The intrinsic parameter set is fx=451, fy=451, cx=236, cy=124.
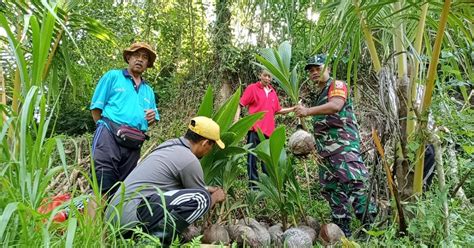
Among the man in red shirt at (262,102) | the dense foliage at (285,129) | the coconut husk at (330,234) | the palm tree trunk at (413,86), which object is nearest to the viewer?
the dense foliage at (285,129)

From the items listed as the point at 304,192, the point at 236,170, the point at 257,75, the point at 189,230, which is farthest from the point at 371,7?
the point at 257,75

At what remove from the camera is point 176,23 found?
284 inches

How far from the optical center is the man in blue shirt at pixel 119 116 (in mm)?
2723

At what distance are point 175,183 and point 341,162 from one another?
114 centimetres

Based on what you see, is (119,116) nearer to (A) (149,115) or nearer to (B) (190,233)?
(A) (149,115)

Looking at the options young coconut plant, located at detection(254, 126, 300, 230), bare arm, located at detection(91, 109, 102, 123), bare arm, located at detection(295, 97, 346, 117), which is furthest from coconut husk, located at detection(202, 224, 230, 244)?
bare arm, located at detection(91, 109, 102, 123)

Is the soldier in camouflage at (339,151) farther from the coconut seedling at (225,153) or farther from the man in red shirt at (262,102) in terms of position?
the man in red shirt at (262,102)

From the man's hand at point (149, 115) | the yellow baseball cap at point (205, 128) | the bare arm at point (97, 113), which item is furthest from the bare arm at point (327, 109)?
the bare arm at point (97, 113)

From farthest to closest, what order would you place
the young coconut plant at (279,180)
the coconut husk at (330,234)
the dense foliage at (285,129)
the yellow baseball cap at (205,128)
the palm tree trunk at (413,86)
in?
the young coconut plant at (279,180) < the coconut husk at (330,234) < the yellow baseball cap at (205,128) < the palm tree trunk at (413,86) < the dense foliage at (285,129)

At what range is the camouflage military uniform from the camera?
2869 mm

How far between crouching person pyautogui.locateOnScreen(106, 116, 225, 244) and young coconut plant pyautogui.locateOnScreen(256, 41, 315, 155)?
2.02ft

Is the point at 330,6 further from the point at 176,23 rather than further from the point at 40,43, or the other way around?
the point at 176,23

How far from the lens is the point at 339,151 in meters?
2.94

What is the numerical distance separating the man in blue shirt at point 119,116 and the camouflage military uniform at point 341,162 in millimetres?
1147
